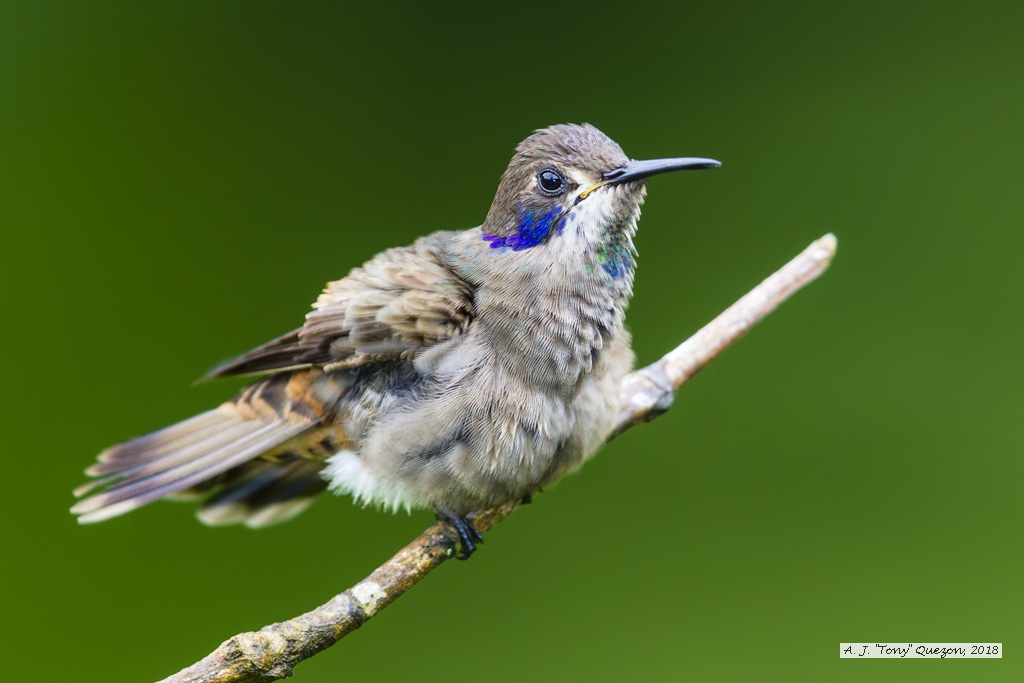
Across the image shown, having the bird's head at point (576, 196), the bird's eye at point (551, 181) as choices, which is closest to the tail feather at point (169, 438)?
the bird's head at point (576, 196)

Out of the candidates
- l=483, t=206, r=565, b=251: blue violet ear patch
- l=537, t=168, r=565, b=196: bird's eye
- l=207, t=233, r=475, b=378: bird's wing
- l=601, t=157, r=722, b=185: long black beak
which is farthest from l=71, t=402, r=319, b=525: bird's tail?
l=601, t=157, r=722, b=185: long black beak

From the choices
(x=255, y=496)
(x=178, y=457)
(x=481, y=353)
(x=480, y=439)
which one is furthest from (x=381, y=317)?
(x=255, y=496)

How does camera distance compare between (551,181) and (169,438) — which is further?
(169,438)

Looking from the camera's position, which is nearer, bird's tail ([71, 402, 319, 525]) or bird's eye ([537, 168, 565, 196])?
bird's eye ([537, 168, 565, 196])

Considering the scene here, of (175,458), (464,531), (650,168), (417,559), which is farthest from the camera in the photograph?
(175,458)

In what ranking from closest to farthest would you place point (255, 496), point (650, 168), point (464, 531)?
point (650, 168) < point (464, 531) < point (255, 496)

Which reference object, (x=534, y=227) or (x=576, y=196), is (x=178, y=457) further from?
(x=576, y=196)

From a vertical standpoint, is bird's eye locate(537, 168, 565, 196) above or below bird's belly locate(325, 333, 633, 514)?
above

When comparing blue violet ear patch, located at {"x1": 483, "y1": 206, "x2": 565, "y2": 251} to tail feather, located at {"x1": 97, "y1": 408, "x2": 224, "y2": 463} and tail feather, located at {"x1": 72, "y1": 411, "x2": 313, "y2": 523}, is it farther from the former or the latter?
tail feather, located at {"x1": 97, "y1": 408, "x2": 224, "y2": 463}

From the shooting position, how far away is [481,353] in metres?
2.21

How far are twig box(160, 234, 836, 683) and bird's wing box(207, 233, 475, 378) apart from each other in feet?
1.39

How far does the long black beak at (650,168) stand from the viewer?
2.14 metres

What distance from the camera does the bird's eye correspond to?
220 cm

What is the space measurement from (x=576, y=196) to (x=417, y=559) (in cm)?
85
